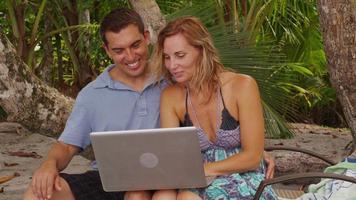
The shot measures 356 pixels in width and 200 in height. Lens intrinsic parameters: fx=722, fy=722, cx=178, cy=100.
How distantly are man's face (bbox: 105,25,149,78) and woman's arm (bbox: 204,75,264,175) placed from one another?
19.5 inches

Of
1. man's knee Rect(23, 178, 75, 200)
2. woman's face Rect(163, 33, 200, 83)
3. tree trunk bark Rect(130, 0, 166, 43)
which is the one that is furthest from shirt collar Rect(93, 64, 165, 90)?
tree trunk bark Rect(130, 0, 166, 43)

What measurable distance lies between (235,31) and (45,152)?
2210mm

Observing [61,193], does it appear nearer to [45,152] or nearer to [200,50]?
[200,50]

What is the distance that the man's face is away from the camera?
3150mm

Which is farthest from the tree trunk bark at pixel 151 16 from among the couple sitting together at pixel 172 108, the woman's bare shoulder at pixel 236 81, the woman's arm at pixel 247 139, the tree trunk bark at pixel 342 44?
the woman's arm at pixel 247 139

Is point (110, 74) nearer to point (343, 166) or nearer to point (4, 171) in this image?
point (343, 166)

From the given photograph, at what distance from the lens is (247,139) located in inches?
117

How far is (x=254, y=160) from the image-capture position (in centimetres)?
298

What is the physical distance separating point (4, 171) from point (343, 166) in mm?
3114

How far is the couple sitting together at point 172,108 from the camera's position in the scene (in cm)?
297

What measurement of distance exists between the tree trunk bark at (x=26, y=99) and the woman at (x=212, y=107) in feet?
4.16

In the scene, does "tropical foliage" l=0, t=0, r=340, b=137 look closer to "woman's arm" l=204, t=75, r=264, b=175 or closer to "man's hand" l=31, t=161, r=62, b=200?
"woman's arm" l=204, t=75, r=264, b=175

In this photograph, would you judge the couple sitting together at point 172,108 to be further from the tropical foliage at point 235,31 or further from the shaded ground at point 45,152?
the tropical foliage at point 235,31

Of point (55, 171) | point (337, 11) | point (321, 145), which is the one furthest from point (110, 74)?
point (321, 145)
